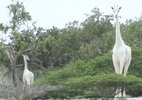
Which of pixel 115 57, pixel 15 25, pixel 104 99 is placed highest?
pixel 15 25

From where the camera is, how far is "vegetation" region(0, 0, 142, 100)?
10.4 m

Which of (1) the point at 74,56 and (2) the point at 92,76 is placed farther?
(1) the point at 74,56

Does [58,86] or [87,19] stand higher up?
[87,19]

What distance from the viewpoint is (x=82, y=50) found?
25.0 meters

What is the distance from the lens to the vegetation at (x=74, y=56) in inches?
411

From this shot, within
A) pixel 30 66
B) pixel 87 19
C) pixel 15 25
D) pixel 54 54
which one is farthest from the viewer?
pixel 30 66

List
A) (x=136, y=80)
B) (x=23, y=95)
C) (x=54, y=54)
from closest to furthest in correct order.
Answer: (x=136, y=80), (x=23, y=95), (x=54, y=54)

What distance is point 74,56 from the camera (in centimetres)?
2791

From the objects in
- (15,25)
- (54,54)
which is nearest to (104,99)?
(15,25)

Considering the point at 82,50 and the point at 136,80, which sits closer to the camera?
the point at 136,80

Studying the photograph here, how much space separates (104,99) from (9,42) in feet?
55.0

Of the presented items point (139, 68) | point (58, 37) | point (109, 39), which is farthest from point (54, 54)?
point (139, 68)

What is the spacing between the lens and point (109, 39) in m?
24.1

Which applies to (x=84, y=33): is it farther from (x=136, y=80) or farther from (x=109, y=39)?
(x=136, y=80)
